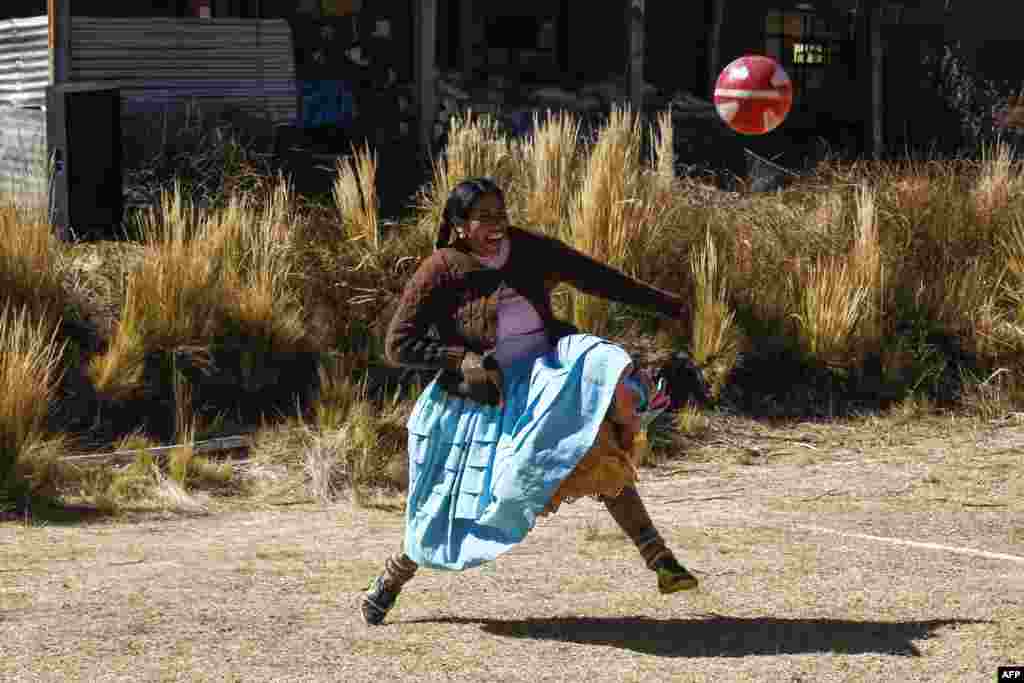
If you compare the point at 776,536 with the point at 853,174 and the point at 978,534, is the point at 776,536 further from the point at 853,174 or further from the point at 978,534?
the point at 853,174

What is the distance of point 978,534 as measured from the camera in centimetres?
712

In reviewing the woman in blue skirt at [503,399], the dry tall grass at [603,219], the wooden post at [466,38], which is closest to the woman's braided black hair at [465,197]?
the woman in blue skirt at [503,399]

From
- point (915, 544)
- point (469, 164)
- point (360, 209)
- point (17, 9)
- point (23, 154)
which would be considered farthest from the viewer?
point (17, 9)

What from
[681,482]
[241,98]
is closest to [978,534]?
[681,482]

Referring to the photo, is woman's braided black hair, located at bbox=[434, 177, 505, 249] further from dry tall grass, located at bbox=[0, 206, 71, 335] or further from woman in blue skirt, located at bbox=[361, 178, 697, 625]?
dry tall grass, located at bbox=[0, 206, 71, 335]

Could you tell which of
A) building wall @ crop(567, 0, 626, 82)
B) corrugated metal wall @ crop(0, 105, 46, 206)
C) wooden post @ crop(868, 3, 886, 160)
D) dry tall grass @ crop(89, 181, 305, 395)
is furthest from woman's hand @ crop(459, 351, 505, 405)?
wooden post @ crop(868, 3, 886, 160)

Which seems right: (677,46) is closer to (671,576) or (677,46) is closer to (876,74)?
(876,74)

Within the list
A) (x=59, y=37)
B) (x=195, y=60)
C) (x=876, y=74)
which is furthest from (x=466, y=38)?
(x=59, y=37)

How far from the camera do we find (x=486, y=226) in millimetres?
5266

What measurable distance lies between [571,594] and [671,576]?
659 millimetres

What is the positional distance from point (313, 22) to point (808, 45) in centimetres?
734

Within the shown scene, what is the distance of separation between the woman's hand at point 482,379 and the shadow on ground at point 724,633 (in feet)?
2.50

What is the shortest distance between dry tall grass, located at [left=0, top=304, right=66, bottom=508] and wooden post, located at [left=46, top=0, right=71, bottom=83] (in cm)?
472

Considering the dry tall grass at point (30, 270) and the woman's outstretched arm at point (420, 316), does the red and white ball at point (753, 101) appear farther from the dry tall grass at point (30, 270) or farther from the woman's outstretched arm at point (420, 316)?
the woman's outstretched arm at point (420, 316)
